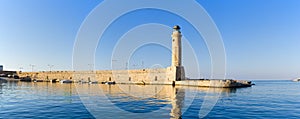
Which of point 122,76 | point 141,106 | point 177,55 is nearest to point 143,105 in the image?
point 141,106

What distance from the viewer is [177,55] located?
64.4 meters

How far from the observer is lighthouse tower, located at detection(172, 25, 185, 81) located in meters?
64.0

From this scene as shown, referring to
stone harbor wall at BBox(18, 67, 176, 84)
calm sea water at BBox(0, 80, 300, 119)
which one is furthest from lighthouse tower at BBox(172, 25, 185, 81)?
calm sea water at BBox(0, 80, 300, 119)

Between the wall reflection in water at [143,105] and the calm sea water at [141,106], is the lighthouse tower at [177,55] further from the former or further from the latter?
the calm sea water at [141,106]

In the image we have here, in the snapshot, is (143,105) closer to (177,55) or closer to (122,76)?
(177,55)

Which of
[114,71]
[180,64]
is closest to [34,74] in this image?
[114,71]

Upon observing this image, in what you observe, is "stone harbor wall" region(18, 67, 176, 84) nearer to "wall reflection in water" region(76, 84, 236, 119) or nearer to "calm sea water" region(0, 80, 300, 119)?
"wall reflection in water" region(76, 84, 236, 119)

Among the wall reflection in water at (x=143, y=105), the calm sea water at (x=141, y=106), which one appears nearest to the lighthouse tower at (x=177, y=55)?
the wall reflection in water at (x=143, y=105)

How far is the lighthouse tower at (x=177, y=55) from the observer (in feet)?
210

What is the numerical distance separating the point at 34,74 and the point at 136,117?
11455 cm

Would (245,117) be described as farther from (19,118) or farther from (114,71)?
(114,71)

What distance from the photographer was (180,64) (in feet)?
212

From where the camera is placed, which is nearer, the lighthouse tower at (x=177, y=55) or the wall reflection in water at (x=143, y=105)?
the wall reflection in water at (x=143, y=105)

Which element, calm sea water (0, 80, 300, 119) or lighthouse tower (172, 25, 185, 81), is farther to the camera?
lighthouse tower (172, 25, 185, 81)
